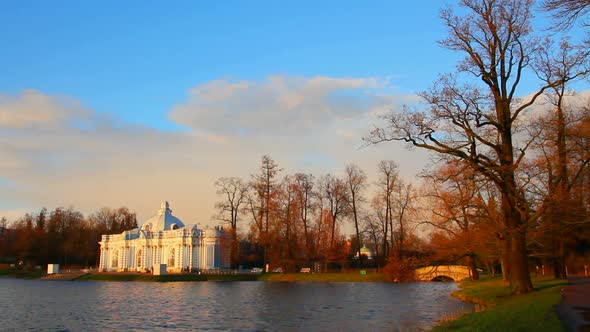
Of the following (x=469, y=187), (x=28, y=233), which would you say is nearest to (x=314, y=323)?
(x=469, y=187)

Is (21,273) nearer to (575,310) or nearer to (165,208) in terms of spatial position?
(165,208)

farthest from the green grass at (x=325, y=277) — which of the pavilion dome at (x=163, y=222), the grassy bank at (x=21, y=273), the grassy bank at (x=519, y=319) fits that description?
the grassy bank at (x=21, y=273)

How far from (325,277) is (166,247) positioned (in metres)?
32.1

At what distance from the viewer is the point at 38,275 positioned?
257 ft

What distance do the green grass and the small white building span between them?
12209 millimetres

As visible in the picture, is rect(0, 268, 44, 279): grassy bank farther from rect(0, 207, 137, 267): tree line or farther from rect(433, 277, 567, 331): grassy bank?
rect(433, 277, 567, 331): grassy bank

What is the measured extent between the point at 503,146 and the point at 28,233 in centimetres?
8721

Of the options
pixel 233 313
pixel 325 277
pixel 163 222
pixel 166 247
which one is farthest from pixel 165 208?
pixel 233 313

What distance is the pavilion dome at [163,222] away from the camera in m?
85.9

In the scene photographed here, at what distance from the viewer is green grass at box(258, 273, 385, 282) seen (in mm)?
55841

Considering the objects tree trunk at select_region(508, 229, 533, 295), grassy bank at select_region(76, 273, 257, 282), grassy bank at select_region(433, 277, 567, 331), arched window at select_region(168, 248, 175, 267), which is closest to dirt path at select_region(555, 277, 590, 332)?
grassy bank at select_region(433, 277, 567, 331)

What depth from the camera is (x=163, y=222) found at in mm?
86562

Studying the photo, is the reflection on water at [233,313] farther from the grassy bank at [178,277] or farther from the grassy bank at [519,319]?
the grassy bank at [178,277]

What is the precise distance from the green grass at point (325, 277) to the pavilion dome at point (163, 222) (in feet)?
90.6
